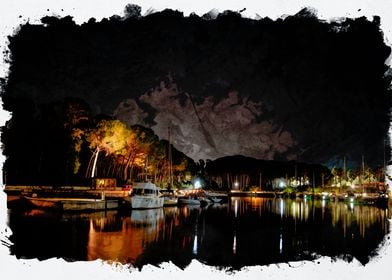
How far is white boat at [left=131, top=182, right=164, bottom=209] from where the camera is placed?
3484 cm

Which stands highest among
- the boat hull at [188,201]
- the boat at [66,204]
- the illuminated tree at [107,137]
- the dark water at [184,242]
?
the illuminated tree at [107,137]

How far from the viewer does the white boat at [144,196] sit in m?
34.8

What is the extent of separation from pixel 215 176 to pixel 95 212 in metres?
93.2

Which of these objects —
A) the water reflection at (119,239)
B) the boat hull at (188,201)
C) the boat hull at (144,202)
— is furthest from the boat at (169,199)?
the water reflection at (119,239)

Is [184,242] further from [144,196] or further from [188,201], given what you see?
[188,201]

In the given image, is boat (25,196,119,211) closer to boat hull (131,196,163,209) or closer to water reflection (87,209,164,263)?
boat hull (131,196,163,209)

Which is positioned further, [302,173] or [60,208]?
[302,173]

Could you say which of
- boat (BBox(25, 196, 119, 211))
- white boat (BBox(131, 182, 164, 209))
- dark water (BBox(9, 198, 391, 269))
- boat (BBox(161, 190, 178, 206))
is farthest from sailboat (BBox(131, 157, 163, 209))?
dark water (BBox(9, 198, 391, 269))

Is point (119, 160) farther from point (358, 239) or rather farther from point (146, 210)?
point (358, 239)

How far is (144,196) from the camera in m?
35.8

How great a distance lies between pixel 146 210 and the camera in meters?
35.7

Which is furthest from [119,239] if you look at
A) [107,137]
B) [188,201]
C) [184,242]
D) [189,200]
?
[189,200]

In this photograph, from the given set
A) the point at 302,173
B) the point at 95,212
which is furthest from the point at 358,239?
the point at 302,173

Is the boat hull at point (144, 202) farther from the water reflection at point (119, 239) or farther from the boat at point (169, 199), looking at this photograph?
the water reflection at point (119, 239)
